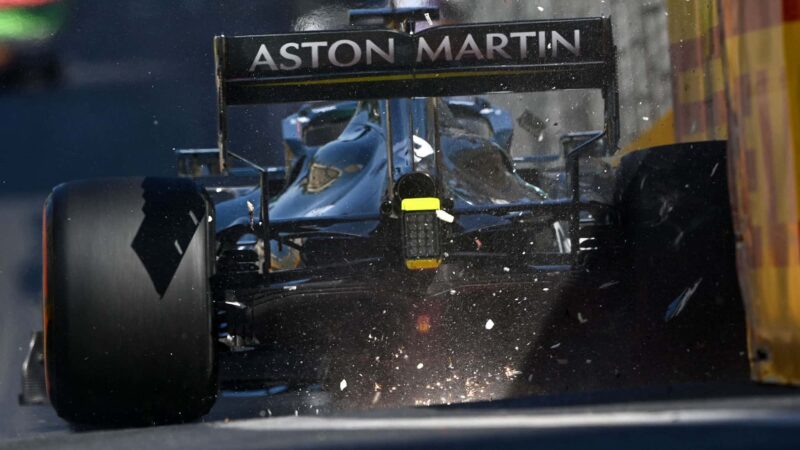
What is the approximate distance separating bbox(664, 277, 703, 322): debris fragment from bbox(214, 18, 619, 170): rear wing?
2.45 ft

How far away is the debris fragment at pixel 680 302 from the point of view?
472 centimetres

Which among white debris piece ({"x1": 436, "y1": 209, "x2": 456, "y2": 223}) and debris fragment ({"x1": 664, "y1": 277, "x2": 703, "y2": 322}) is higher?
white debris piece ({"x1": 436, "y1": 209, "x2": 456, "y2": 223})

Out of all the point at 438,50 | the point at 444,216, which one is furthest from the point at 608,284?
the point at 438,50

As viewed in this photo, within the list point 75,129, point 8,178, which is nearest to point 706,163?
point 8,178

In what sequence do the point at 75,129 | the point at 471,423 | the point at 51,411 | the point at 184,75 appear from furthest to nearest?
the point at 184,75 < the point at 75,129 < the point at 51,411 < the point at 471,423

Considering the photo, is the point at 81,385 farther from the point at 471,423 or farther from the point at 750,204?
the point at 750,204

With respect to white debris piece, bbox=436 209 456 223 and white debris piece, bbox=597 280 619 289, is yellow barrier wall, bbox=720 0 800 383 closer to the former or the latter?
white debris piece, bbox=597 280 619 289

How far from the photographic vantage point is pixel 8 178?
12109mm

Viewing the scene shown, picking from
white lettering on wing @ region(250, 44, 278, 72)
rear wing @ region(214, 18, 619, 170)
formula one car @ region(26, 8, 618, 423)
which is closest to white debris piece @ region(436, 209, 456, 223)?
formula one car @ region(26, 8, 618, 423)

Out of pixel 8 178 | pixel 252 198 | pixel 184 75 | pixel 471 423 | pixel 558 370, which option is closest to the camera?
pixel 471 423

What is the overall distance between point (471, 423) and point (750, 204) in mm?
1117

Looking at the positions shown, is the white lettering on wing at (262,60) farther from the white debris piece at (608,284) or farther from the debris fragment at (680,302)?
the debris fragment at (680,302)

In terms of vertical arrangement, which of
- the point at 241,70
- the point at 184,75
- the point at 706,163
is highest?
the point at 184,75

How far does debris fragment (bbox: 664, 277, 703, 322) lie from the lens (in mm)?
4723
